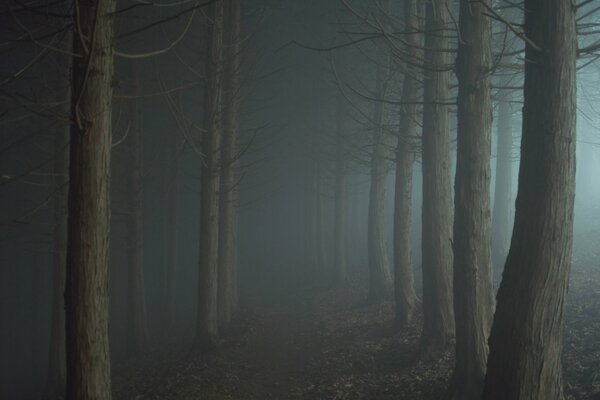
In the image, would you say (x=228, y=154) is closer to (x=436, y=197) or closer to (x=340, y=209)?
(x=436, y=197)

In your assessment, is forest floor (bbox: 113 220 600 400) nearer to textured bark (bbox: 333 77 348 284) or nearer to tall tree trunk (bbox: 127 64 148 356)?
tall tree trunk (bbox: 127 64 148 356)

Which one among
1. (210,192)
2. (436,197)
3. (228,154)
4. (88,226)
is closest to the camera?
(88,226)

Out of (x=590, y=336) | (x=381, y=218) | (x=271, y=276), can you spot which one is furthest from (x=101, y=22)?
(x=271, y=276)

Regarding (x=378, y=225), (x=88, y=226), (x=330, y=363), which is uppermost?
(x=88, y=226)

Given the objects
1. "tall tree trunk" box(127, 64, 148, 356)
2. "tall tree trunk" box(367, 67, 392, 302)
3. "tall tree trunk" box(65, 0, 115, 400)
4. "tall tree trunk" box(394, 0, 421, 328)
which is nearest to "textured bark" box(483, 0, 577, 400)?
"tall tree trunk" box(65, 0, 115, 400)

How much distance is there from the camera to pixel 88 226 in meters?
4.84

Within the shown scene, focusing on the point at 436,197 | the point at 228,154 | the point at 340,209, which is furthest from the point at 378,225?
the point at 436,197

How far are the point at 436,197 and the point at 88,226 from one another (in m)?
6.54

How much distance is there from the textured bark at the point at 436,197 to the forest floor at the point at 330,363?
1031 millimetres

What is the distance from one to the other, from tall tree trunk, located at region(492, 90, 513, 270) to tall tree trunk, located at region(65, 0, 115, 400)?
13.7 metres

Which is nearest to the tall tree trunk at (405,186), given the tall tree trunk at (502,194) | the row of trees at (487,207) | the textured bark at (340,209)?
the row of trees at (487,207)

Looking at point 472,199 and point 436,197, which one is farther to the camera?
point 436,197

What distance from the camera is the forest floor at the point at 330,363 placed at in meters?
7.32

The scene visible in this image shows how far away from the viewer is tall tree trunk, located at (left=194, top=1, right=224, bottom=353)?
Result: 10.9 m
